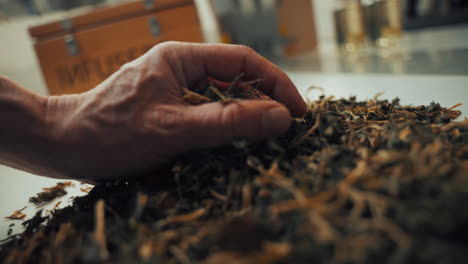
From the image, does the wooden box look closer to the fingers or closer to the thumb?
the fingers

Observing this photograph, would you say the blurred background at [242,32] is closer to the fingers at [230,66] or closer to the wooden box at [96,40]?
the wooden box at [96,40]

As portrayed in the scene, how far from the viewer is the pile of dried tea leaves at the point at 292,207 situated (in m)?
0.32

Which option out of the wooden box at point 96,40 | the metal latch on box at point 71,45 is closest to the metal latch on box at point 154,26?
the wooden box at point 96,40

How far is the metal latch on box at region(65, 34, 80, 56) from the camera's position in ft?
6.87

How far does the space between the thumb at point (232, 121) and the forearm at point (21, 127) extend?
1.02 feet

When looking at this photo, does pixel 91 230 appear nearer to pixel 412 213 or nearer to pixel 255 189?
pixel 255 189

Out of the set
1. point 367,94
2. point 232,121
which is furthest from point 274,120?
point 367,94

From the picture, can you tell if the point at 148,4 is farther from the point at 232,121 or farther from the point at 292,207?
the point at 292,207

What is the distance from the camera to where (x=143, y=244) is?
0.42 metres

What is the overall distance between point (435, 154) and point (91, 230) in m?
0.57

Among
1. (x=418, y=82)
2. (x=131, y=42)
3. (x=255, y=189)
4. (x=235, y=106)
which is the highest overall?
(x=131, y=42)

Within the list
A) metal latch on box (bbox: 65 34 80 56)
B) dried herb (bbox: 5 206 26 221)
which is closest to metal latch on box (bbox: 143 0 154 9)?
metal latch on box (bbox: 65 34 80 56)

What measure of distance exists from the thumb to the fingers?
156mm

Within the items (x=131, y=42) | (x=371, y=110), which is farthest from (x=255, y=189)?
(x=131, y=42)
